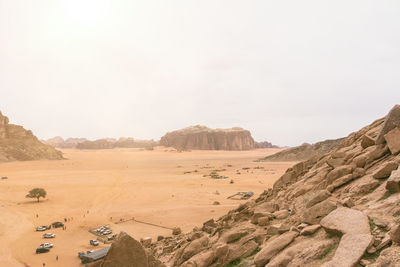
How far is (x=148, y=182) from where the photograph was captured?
176 ft

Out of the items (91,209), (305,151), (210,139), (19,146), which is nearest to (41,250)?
(91,209)

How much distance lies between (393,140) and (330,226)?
5330 millimetres

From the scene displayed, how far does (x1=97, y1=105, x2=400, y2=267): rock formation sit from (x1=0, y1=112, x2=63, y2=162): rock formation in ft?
337

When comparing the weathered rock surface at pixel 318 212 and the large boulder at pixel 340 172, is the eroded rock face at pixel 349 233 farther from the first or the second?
the large boulder at pixel 340 172

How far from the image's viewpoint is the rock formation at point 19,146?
94525 millimetres

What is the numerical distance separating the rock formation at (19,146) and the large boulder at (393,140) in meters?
107

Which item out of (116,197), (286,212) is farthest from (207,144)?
(286,212)

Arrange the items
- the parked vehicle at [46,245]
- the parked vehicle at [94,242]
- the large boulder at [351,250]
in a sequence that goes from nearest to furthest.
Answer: the large boulder at [351,250], the parked vehicle at [46,245], the parked vehicle at [94,242]

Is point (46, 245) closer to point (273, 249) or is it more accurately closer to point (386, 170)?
point (273, 249)

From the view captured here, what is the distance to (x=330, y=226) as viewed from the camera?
7176mm

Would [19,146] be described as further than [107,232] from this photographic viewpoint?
Yes

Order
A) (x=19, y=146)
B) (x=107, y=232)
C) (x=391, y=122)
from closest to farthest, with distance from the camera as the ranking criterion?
(x=391, y=122)
(x=107, y=232)
(x=19, y=146)

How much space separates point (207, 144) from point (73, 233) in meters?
139

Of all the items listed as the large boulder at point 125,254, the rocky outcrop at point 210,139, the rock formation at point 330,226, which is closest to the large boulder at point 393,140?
the rock formation at point 330,226
